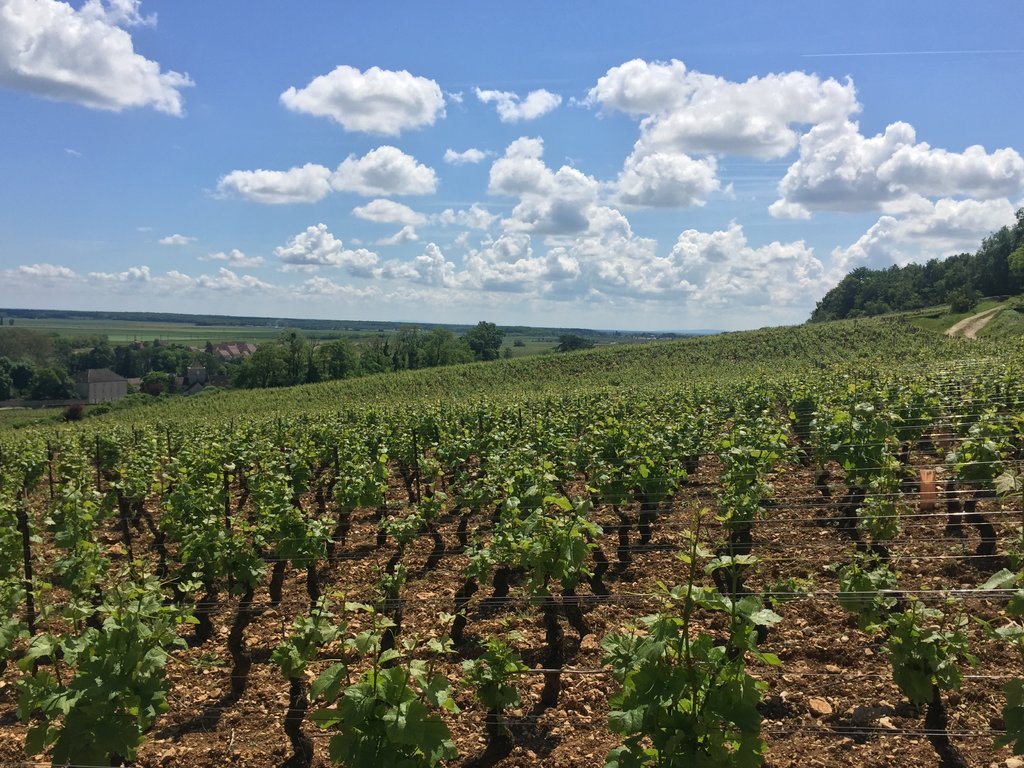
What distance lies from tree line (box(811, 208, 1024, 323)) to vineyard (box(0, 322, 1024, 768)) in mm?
65062

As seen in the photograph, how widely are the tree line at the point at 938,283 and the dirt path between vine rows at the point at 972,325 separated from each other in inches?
134

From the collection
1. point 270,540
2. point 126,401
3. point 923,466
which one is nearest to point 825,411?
point 923,466

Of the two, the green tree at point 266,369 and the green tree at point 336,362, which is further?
the green tree at point 336,362

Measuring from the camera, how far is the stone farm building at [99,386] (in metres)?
91.9

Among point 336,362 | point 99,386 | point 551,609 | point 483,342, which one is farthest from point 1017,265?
point 99,386

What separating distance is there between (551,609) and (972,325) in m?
61.3

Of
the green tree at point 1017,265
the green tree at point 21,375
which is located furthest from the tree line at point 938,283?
the green tree at point 21,375

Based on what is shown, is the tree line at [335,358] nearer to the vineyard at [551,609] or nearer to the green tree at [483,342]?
the green tree at [483,342]

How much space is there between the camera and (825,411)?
11.7 metres

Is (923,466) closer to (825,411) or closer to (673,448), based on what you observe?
(825,411)

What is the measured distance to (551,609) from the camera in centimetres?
611

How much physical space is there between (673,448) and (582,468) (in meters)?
1.67

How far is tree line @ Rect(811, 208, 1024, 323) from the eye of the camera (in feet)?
252

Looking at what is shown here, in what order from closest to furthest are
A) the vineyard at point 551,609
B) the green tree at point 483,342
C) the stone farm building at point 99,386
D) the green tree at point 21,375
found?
the vineyard at point 551,609 < the green tree at point 21,375 < the stone farm building at point 99,386 < the green tree at point 483,342
